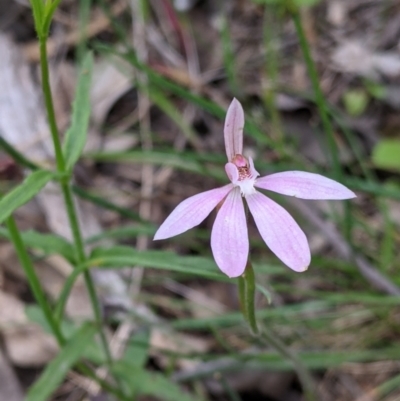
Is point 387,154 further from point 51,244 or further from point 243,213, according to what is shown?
point 243,213

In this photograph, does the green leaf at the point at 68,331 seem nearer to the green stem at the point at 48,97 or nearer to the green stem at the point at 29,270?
the green stem at the point at 29,270

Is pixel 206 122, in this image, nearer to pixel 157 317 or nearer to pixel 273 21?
pixel 273 21

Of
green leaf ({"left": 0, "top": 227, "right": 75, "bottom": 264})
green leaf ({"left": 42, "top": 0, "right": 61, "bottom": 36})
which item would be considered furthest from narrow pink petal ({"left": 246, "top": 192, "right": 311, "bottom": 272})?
green leaf ({"left": 0, "top": 227, "right": 75, "bottom": 264})

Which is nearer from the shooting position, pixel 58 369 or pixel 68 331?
pixel 58 369

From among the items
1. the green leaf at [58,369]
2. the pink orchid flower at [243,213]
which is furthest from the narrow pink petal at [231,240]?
the green leaf at [58,369]

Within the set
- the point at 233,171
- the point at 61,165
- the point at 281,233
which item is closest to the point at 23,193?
the point at 61,165

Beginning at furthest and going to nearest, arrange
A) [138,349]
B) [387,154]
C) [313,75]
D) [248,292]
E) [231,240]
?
[387,154] → [138,349] → [313,75] → [248,292] → [231,240]
